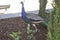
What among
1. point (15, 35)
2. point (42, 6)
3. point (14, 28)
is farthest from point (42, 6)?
point (15, 35)

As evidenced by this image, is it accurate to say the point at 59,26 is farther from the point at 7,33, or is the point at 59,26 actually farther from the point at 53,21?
the point at 7,33

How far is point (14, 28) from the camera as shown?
5340 millimetres

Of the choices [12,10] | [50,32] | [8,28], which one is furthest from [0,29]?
[12,10]

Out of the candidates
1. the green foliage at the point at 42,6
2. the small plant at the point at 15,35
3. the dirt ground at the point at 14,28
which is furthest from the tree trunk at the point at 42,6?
the small plant at the point at 15,35

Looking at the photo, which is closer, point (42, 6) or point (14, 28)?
point (14, 28)

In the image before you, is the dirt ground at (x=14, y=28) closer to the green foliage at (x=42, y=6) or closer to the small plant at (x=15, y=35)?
the small plant at (x=15, y=35)

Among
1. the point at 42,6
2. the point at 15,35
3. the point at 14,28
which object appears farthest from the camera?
the point at 42,6

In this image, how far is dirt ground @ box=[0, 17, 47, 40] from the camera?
4.99 metres

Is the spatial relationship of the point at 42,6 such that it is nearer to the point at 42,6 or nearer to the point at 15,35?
the point at 42,6

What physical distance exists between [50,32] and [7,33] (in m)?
1.67

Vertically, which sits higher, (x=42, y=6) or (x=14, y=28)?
(x=42, y=6)

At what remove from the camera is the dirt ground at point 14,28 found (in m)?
4.99

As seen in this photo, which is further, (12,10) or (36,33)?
(12,10)

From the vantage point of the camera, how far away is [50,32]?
363 centimetres
